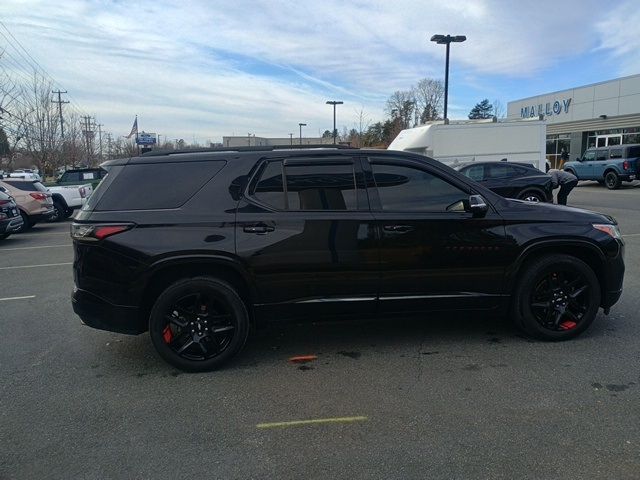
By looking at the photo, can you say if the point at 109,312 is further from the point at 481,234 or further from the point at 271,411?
the point at 481,234

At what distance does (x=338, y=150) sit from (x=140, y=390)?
255 cm

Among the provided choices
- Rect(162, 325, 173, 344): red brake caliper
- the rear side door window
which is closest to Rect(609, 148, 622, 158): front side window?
the rear side door window

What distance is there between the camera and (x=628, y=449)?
2873 mm

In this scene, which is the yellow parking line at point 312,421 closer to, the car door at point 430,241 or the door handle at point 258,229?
the car door at point 430,241

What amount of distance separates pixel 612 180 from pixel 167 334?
959 inches

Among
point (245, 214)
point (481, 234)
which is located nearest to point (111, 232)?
point (245, 214)

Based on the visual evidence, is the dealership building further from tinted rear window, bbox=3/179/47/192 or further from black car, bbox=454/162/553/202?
tinted rear window, bbox=3/179/47/192

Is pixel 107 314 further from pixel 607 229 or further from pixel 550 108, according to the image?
pixel 550 108

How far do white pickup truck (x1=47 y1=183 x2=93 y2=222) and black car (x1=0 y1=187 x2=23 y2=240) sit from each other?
5077 mm

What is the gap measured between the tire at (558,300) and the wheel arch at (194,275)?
2.41m

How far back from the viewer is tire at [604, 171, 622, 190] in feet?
74.7

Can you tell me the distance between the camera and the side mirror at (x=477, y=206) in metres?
4.15

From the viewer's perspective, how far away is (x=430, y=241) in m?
4.21

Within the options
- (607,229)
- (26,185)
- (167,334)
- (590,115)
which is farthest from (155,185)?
(590,115)
